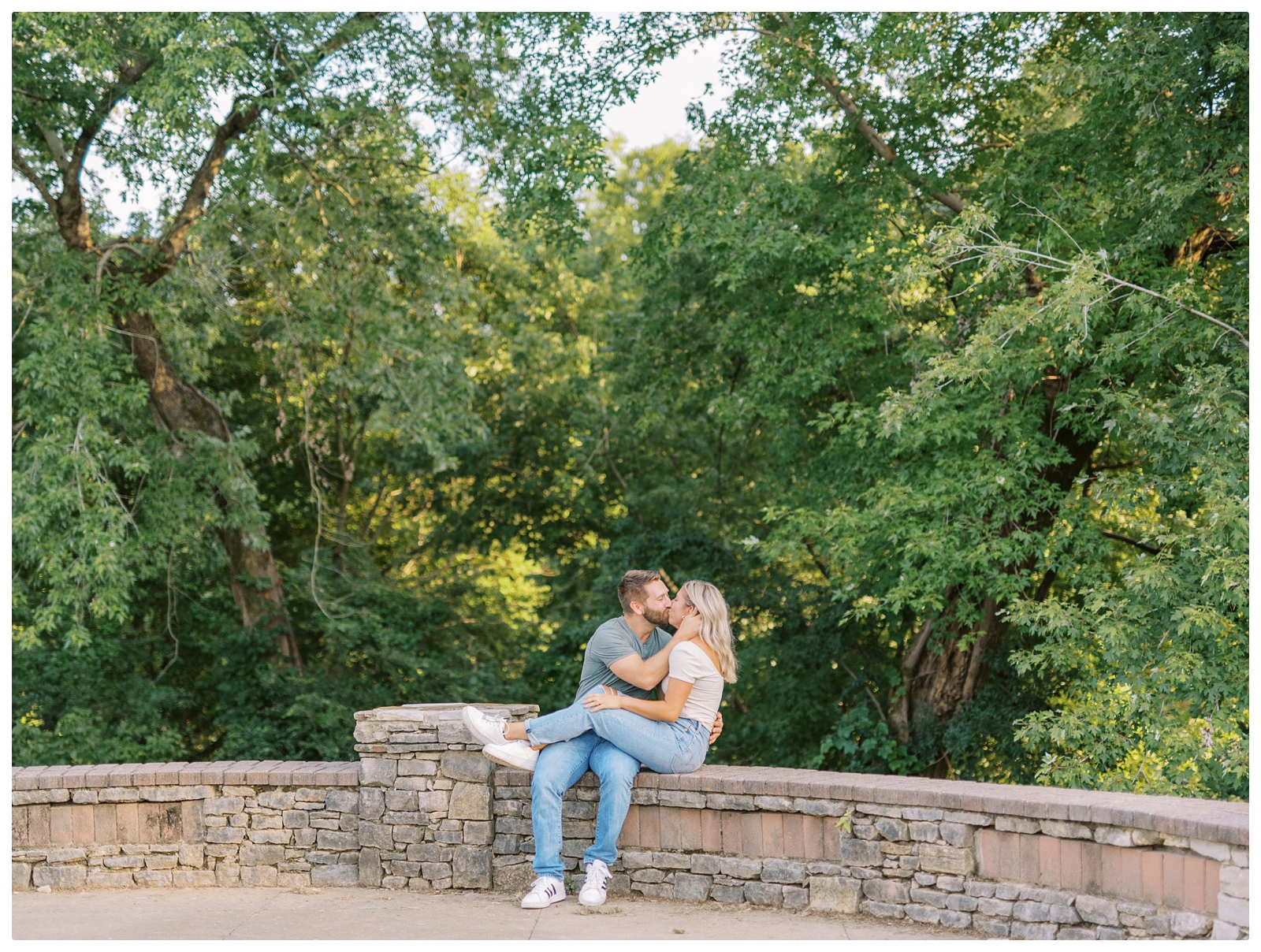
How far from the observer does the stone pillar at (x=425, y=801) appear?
16.0 ft

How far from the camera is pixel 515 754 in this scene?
4.65 metres

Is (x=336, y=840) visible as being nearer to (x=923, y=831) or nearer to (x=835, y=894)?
(x=835, y=894)

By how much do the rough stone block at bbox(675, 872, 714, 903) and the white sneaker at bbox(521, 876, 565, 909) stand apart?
489 mm

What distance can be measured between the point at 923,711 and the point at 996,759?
75cm

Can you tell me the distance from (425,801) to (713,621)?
1.50 meters

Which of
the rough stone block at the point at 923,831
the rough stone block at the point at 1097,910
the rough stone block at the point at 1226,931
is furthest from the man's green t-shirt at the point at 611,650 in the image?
the rough stone block at the point at 1226,931

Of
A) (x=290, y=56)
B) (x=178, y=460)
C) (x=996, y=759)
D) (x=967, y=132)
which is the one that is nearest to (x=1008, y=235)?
(x=967, y=132)

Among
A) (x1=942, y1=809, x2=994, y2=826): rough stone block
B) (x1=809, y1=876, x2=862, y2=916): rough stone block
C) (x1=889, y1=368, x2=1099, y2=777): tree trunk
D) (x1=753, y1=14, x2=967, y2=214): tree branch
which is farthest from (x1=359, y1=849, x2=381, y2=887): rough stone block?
(x1=753, y1=14, x2=967, y2=214): tree branch

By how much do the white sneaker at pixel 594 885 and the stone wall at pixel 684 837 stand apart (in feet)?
0.84

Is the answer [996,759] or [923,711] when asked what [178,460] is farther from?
[996,759]

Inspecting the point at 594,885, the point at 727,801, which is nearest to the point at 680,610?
the point at 727,801

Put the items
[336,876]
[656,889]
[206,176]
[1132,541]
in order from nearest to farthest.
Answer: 1. [656,889]
2. [336,876]
3. [1132,541]
4. [206,176]

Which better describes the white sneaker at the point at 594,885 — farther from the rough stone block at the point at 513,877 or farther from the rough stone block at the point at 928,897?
the rough stone block at the point at 928,897

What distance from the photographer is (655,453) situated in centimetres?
1372
